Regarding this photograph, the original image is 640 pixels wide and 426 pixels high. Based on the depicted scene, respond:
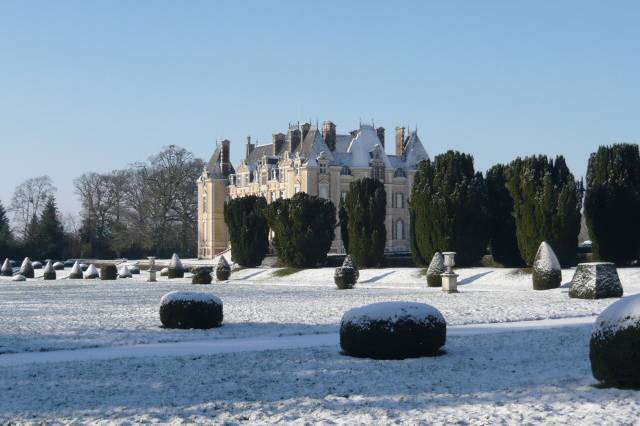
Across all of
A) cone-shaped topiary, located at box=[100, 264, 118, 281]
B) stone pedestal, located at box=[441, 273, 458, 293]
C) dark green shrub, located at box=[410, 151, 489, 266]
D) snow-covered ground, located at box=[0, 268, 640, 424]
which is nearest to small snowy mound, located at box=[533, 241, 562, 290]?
stone pedestal, located at box=[441, 273, 458, 293]

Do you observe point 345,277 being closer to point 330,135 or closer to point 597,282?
A: point 597,282

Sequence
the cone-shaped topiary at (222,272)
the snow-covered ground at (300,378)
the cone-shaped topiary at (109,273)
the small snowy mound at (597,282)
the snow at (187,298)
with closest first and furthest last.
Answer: the snow-covered ground at (300,378), the snow at (187,298), the small snowy mound at (597,282), the cone-shaped topiary at (222,272), the cone-shaped topiary at (109,273)

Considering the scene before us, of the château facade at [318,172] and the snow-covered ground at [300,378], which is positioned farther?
the château facade at [318,172]

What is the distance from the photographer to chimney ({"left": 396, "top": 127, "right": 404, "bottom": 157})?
7569 centimetres

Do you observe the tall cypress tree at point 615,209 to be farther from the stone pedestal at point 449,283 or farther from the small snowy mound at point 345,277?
the small snowy mound at point 345,277

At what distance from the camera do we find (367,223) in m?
43.4

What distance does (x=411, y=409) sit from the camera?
8.33 m

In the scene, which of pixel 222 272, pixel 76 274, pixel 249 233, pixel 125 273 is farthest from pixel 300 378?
pixel 76 274

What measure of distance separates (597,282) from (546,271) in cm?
561

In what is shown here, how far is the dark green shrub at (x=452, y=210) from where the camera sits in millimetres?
37469

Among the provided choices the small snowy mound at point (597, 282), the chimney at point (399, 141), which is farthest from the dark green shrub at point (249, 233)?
the small snowy mound at point (597, 282)

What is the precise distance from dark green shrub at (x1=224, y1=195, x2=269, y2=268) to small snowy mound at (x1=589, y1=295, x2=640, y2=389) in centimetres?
4183

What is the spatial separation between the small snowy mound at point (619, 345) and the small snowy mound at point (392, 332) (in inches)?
131

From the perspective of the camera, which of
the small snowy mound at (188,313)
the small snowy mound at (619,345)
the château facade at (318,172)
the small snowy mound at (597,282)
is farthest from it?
the château facade at (318,172)
